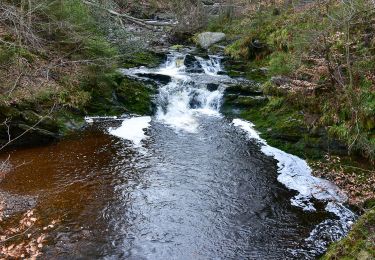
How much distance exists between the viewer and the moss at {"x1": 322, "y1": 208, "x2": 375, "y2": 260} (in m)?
5.04

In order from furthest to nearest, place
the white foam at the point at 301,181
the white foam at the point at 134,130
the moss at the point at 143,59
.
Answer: the moss at the point at 143,59 < the white foam at the point at 134,130 < the white foam at the point at 301,181

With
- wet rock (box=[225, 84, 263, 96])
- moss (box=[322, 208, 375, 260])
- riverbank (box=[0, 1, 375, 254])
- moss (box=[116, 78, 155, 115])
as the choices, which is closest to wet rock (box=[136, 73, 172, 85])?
riverbank (box=[0, 1, 375, 254])

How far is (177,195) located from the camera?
8.74 m

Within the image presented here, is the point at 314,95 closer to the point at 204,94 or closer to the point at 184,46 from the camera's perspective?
the point at 204,94

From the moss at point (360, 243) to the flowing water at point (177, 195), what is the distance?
123cm

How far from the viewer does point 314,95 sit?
12.0 meters

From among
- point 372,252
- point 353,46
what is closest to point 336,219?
point 372,252

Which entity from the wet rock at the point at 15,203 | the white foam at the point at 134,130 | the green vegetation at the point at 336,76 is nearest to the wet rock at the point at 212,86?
the green vegetation at the point at 336,76

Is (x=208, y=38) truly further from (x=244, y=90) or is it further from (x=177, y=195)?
(x=177, y=195)

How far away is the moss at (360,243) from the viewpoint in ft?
16.5

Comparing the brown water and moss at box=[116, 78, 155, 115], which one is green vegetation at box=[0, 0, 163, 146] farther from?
the brown water

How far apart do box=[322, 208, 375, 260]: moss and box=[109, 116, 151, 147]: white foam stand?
23.7 feet

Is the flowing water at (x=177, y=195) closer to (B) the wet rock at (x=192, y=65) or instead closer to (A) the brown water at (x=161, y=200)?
(A) the brown water at (x=161, y=200)

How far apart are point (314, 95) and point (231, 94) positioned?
14.3 feet
